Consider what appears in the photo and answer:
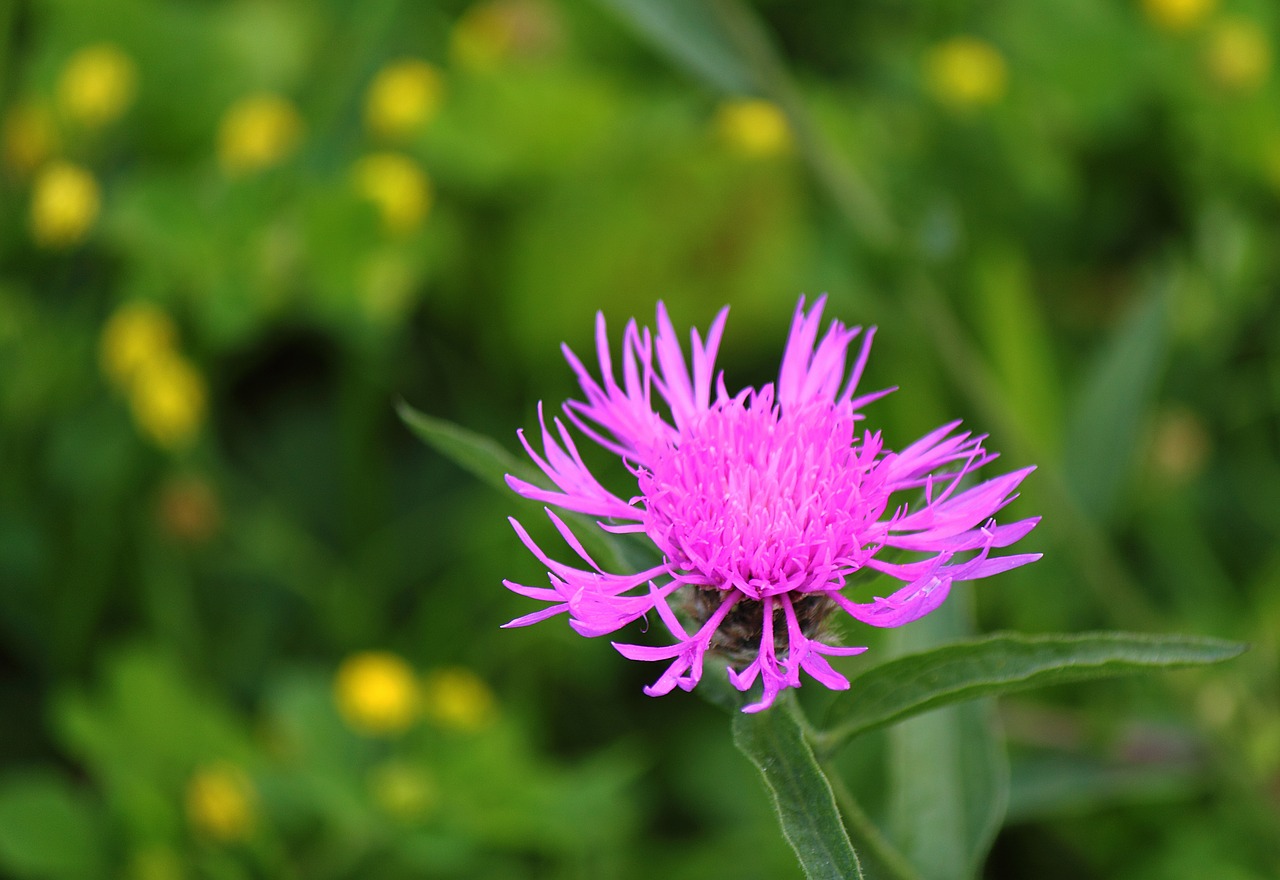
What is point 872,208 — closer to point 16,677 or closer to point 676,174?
point 676,174

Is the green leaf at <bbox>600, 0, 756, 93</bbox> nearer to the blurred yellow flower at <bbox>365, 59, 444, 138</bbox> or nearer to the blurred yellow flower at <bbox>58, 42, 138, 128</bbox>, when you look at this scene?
the blurred yellow flower at <bbox>365, 59, 444, 138</bbox>

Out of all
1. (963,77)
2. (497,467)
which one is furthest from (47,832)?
(963,77)

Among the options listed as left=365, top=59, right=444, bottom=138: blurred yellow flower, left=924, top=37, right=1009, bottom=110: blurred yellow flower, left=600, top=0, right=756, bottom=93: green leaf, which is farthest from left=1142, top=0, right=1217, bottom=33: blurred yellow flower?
left=365, top=59, right=444, bottom=138: blurred yellow flower

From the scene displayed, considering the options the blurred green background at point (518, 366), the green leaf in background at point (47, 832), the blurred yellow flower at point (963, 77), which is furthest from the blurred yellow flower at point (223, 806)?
the blurred yellow flower at point (963, 77)

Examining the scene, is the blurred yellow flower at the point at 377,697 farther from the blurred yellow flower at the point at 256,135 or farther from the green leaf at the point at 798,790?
the green leaf at the point at 798,790

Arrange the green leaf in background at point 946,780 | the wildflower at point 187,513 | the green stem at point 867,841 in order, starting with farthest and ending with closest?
1. the wildflower at point 187,513
2. the green leaf in background at point 946,780
3. the green stem at point 867,841

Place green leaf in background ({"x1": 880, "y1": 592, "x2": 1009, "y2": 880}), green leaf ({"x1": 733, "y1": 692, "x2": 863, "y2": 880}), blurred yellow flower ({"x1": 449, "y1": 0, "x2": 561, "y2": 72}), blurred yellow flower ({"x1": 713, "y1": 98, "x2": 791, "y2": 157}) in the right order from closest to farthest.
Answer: green leaf ({"x1": 733, "y1": 692, "x2": 863, "y2": 880}), green leaf in background ({"x1": 880, "y1": 592, "x2": 1009, "y2": 880}), blurred yellow flower ({"x1": 713, "y1": 98, "x2": 791, "y2": 157}), blurred yellow flower ({"x1": 449, "y1": 0, "x2": 561, "y2": 72})
